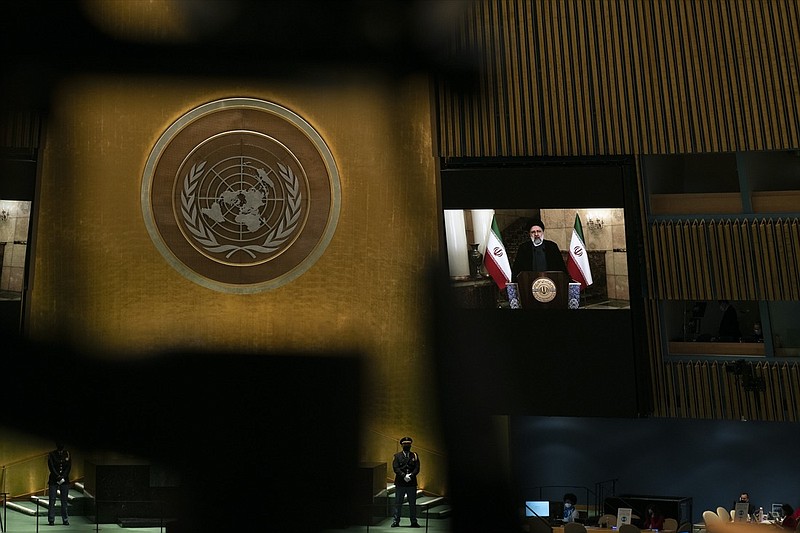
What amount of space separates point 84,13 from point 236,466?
1441mm

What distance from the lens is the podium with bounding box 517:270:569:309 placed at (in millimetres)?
8961

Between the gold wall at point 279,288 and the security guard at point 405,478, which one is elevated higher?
the gold wall at point 279,288

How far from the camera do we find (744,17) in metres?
Result: 9.41

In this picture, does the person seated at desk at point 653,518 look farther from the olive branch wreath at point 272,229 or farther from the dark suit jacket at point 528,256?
the olive branch wreath at point 272,229

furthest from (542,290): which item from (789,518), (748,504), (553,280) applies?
(789,518)

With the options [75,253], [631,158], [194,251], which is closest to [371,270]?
[75,253]

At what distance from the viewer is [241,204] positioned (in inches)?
321

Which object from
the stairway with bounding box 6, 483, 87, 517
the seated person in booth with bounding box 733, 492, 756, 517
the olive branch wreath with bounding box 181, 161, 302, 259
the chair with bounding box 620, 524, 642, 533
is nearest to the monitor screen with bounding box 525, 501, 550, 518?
the chair with bounding box 620, 524, 642, 533

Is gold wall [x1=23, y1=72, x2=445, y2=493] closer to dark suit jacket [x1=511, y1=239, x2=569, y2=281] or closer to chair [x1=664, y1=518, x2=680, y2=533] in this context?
dark suit jacket [x1=511, y1=239, x2=569, y2=281]

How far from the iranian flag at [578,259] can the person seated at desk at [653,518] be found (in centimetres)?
303

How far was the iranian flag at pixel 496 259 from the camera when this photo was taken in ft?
29.5

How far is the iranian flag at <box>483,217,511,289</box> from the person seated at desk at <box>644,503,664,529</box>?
345 centimetres

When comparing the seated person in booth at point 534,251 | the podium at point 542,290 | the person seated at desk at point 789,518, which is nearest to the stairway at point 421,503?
the podium at point 542,290

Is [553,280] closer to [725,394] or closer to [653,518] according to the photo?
[725,394]
